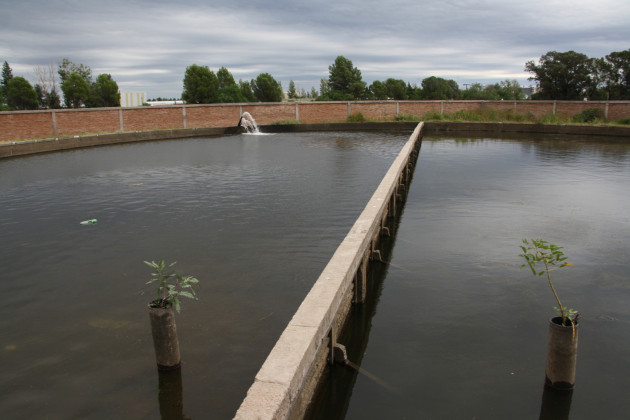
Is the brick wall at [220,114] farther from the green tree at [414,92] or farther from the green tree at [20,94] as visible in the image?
the green tree at [414,92]

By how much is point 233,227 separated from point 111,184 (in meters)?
6.13

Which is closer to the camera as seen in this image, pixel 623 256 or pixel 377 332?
pixel 377 332

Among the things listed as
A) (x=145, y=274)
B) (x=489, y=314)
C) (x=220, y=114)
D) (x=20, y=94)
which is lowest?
(x=489, y=314)

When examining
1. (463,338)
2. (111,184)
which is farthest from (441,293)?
(111,184)

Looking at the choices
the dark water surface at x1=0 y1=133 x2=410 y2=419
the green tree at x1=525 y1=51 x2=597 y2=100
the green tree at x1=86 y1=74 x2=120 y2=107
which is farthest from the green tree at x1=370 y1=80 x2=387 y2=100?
the dark water surface at x1=0 y1=133 x2=410 y2=419

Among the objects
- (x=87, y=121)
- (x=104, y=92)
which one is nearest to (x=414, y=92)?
(x=104, y=92)

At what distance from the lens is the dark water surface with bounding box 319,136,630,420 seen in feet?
13.5

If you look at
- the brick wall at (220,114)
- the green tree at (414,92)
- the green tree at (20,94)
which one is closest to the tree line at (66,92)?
the green tree at (20,94)

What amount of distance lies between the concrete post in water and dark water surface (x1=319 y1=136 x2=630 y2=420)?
1.37 meters

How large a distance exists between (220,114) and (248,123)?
7.49 ft

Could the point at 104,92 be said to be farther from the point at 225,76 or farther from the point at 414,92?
the point at 414,92

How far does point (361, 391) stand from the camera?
13.9 feet

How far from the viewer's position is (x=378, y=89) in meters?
97.8

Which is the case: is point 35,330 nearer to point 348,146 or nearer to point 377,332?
point 377,332
